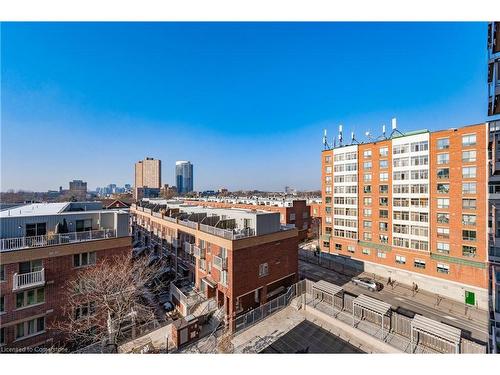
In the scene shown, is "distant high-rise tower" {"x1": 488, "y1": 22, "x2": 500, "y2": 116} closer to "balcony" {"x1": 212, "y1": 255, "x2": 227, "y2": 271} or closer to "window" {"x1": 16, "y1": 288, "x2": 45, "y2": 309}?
"balcony" {"x1": 212, "y1": 255, "x2": 227, "y2": 271}

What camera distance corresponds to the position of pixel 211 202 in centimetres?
5141

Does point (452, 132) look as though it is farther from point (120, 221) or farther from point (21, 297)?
point (21, 297)

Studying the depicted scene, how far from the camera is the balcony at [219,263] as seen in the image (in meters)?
14.2

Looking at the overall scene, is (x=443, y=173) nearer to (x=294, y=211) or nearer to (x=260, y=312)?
(x=294, y=211)

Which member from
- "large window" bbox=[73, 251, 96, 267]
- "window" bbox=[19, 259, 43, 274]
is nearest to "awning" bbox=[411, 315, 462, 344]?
"large window" bbox=[73, 251, 96, 267]

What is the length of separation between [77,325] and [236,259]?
8958 mm

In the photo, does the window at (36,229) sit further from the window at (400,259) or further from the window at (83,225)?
the window at (400,259)

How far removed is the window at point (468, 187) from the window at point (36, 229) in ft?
103

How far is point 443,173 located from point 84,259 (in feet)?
95.8

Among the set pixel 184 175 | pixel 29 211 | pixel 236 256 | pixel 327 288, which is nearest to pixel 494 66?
pixel 327 288

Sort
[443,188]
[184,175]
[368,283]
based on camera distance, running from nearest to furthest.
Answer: [443,188] → [368,283] → [184,175]

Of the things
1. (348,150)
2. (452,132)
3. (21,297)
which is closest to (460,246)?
(452,132)

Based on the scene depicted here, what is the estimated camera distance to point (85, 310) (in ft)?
40.3

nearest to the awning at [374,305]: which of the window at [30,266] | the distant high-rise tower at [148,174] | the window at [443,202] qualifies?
the window at [443,202]
